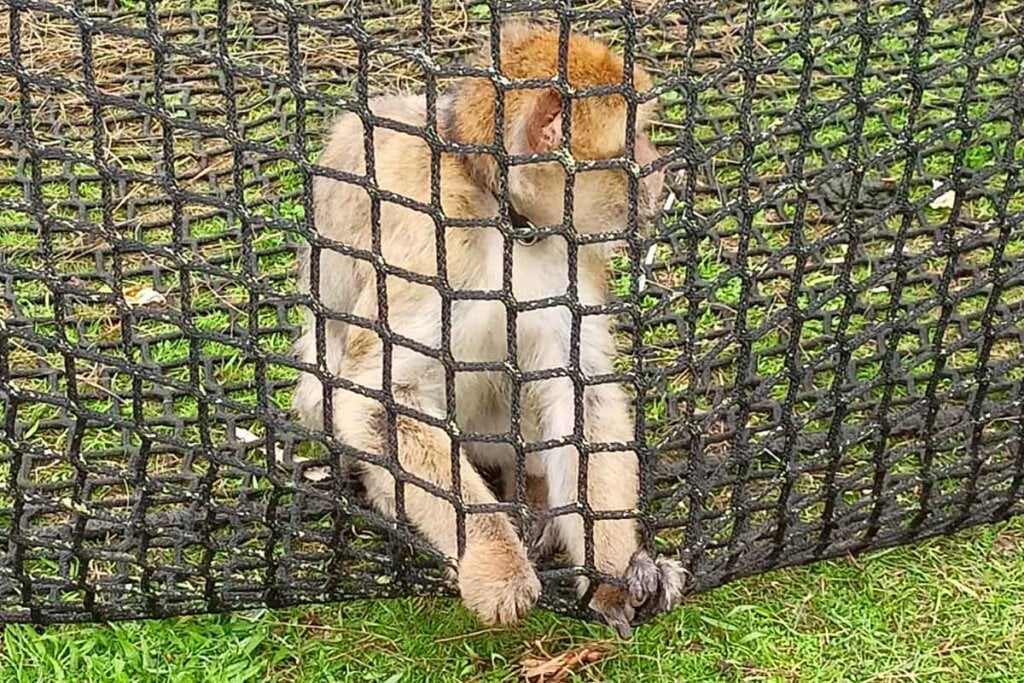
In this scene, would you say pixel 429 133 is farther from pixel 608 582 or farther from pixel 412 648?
Answer: pixel 412 648

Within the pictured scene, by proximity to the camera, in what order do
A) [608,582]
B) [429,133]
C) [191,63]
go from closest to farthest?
[429,133]
[608,582]
[191,63]

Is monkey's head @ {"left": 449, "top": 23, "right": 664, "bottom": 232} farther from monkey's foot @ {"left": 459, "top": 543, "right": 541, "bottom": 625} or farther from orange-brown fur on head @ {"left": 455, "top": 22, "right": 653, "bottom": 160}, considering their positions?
monkey's foot @ {"left": 459, "top": 543, "right": 541, "bottom": 625}

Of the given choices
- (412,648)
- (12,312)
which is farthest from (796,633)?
(12,312)

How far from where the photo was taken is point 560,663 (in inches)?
125

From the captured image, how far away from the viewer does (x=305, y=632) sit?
10.8 feet

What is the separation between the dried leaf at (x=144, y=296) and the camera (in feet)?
13.6

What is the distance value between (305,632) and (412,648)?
0.24 m

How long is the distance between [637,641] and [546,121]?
3.99 ft

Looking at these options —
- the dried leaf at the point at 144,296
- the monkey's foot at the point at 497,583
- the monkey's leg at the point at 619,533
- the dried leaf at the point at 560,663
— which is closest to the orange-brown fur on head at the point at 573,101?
the monkey's leg at the point at 619,533

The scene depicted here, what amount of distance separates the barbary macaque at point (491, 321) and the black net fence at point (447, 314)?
65mm

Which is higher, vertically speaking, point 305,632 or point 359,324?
point 359,324

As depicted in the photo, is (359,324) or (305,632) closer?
(359,324)

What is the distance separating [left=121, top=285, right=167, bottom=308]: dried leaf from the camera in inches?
164

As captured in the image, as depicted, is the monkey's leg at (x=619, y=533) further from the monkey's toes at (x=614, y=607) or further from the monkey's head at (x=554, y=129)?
the monkey's head at (x=554, y=129)
